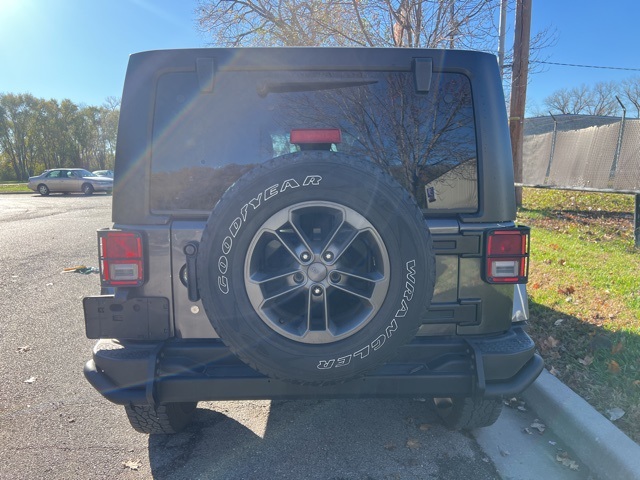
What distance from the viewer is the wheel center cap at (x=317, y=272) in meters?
2.17

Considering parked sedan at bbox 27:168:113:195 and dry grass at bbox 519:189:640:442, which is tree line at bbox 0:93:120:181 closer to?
parked sedan at bbox 27:168:113:195

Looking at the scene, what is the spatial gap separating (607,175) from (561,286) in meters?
10.6

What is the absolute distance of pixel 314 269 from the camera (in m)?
2.17

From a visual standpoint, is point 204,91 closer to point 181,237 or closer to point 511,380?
point 181,237

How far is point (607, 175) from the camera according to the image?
1393cm

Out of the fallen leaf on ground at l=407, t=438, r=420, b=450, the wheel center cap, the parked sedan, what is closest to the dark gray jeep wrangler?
the wheel center cap

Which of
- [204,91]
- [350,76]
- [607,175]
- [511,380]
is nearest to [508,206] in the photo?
[511,380]

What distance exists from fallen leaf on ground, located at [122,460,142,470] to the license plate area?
0.87 metres

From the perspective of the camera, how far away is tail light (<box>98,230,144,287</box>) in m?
2.39

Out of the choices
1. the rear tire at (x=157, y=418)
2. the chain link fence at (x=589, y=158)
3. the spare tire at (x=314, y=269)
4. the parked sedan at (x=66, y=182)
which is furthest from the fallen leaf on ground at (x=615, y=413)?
the parked sedan at (x=66, y=182)

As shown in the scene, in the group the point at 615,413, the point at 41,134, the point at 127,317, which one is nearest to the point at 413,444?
the point at 615,413

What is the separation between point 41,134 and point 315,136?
5853 cm

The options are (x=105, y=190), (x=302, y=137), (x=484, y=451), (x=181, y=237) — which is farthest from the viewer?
(x=105, y=190)

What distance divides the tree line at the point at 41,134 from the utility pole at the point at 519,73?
4472 cm
